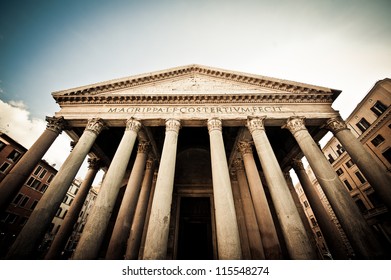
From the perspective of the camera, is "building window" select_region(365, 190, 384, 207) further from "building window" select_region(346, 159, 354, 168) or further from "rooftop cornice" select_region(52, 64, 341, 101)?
"rooftop cornice" select_region(52, 64, 341, 101)

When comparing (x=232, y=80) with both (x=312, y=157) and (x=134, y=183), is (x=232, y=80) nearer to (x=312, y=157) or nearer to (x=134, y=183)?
(x=312, y=157)

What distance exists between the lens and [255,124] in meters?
8.32

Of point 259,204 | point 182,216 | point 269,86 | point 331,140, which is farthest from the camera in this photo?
point 331,140

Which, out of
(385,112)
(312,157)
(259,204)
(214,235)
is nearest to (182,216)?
(214,235)

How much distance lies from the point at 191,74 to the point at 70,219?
37.5 feet

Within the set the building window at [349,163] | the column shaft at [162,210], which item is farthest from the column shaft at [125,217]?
the building window at [349,163]

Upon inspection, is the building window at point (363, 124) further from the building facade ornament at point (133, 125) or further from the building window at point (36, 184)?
the building window at point (36, 184)

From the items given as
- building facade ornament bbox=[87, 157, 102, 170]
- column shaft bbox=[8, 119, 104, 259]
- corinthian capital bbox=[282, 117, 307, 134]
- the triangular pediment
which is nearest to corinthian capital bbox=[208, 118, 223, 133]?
the triangular pediment

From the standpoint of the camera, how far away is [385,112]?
16.7 m

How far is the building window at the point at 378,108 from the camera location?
17.4 meters

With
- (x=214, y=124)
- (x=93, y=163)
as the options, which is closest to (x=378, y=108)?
(x=214, y=124)

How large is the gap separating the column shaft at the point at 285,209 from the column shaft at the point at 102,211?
19.6ft

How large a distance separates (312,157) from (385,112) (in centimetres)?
1695

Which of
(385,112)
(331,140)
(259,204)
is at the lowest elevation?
(259,204)
